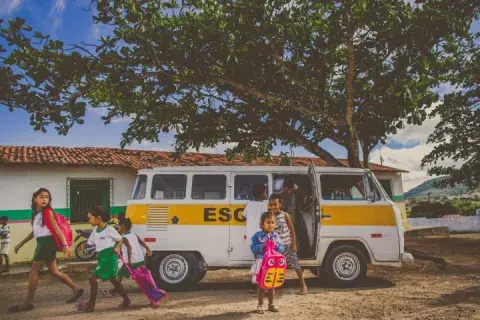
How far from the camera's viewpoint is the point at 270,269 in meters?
6.02

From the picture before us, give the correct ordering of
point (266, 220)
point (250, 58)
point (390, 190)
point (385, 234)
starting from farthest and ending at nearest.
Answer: point (390, 190)
point (250, 58)
point (385, 234)
point (266, 220)

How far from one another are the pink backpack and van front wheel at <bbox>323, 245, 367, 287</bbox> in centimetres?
233

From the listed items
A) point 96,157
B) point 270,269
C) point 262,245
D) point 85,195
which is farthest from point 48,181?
point 270,269

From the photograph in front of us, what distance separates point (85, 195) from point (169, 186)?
866cm

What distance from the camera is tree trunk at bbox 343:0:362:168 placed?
10336 mm

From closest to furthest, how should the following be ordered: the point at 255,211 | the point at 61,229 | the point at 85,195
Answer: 1. the point at 61,229
2. the point at 255,211
3. the point at 85,195

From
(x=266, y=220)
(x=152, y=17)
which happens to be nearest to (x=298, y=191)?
(x=266, y=220)

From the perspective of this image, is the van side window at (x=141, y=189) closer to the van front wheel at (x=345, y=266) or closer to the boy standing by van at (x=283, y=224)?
the boy standing by van at (x=283, y=224)

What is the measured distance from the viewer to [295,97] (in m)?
12.2

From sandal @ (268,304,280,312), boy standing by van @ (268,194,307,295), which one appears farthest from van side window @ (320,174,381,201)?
sandal @ (268,304,280,312)

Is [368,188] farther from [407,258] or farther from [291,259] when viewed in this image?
[291,259]

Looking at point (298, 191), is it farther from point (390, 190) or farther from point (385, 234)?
point (390, 190)

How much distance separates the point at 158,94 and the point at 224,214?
4444 mm

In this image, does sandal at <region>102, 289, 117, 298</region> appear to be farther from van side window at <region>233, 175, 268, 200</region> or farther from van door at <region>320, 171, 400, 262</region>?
van door at <region>320, 171, 400, 262</region>
